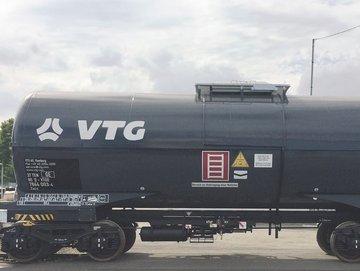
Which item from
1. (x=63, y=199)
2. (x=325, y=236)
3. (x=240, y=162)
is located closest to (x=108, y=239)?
(x=63, y=199)

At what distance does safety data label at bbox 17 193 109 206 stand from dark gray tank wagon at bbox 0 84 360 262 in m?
0.02

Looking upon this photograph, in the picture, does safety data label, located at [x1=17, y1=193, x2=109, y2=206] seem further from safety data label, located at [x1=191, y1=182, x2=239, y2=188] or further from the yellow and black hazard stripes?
safety data label, located at [x1=191, y1=182, x2=239, y2=188]

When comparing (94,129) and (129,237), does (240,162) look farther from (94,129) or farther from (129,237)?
(129,237)

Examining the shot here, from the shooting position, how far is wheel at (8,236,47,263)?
31.8 ft

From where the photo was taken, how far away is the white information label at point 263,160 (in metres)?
9.57

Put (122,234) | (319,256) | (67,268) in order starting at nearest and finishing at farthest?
1. (67,268)
2. (122,234)
3. (319,256)

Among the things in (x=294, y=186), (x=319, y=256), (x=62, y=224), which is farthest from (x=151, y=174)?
(x=319, y=256)

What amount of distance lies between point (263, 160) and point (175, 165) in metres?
1.71

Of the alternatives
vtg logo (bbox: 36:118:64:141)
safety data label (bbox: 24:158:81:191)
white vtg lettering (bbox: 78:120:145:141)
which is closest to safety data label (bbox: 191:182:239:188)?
white vtg lettering (bbox: 78:120:145:141)

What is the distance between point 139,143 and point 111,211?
5.51 feet

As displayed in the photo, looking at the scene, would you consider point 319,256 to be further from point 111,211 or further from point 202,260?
point 111,211

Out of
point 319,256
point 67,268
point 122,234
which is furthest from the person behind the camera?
point 319,256

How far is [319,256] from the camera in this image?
1101 centimetres

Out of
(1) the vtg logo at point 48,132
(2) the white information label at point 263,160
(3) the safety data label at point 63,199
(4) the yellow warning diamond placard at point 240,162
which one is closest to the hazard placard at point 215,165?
(4) the yellow warning diamond placard at point 240,162
